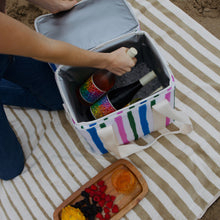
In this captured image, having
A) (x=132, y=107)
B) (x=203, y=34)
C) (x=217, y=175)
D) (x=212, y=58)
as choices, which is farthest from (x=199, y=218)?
(x=203, y=34)

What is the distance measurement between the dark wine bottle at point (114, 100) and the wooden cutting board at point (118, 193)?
0.68 feet

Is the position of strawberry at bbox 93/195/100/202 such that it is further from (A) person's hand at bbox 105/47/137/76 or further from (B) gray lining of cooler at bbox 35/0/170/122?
(A) person's hand at bbox 105/47/137/76

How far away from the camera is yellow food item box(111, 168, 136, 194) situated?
0.80 meters

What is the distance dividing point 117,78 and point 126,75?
1.5 inches

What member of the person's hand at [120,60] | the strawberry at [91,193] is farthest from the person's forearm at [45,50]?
the strawberry at [91,193]

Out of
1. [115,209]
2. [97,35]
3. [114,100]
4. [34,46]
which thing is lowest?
[115,209]

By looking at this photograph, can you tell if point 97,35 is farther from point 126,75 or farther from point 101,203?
point 101,203

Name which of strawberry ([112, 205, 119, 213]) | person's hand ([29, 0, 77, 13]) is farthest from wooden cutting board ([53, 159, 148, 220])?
person's hand ([29, 0, 77, 13])

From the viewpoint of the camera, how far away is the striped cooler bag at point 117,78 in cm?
66

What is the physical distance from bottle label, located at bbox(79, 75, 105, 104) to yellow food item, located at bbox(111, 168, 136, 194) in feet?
0.86

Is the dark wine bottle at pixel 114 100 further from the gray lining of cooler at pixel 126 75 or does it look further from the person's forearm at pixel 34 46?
the person's forearm at pixel 34 46

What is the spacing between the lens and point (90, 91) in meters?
0.74

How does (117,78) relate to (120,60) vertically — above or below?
below

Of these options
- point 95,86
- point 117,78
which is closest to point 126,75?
point 117,78
